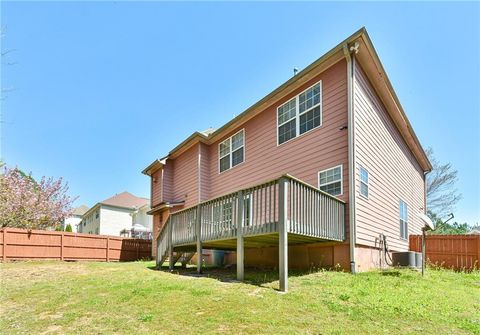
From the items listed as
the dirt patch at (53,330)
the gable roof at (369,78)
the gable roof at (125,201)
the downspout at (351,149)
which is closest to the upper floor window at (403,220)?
the gable roof at (369,78)

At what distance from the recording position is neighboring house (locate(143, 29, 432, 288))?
7609 millimetres

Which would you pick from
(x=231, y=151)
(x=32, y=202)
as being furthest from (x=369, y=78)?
(x=32, y=202)

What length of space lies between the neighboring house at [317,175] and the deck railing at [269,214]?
0.08 feet

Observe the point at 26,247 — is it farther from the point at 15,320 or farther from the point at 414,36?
the point at 414,36

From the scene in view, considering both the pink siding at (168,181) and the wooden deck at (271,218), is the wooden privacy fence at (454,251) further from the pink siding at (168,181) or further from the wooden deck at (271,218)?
the pink siding at (168,181)

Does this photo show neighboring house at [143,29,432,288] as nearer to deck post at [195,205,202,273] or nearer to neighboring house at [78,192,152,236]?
deck post at [195,205,202,273]

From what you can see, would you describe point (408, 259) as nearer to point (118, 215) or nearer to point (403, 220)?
point (403, 220)

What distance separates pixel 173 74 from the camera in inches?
575

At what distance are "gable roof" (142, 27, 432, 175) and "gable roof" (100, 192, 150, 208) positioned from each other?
2208 cm

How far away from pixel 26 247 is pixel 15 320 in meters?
11.2

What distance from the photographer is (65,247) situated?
1585cm

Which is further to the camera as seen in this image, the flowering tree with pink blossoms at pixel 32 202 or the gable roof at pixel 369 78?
the flowering tree with pink blossoms at pixel 32 202

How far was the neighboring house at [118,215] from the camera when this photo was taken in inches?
1309

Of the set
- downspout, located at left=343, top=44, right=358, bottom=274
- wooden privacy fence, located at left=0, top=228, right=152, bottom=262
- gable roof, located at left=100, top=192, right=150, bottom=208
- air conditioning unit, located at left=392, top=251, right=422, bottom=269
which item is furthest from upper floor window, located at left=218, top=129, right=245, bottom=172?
gable roof, located at left=100, top=192, right=150, bottom=208
